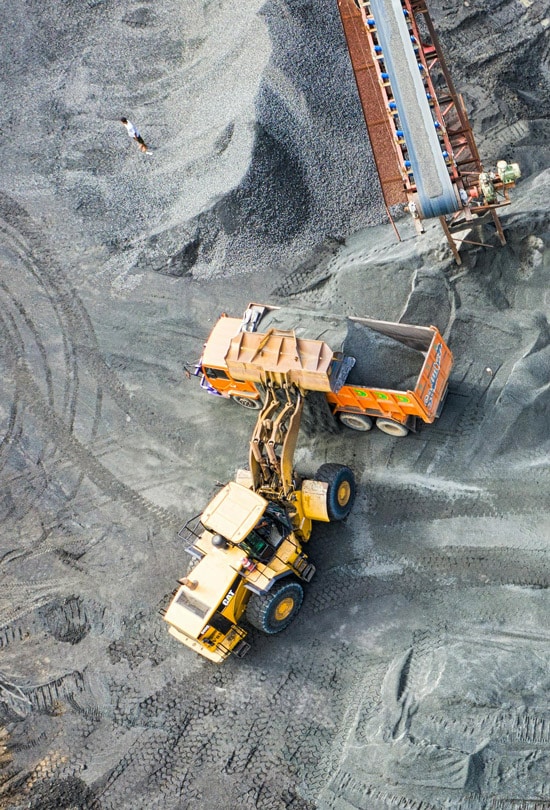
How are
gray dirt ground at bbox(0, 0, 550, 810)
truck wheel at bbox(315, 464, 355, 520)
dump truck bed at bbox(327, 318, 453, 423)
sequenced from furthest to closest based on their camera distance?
dump truck bed at bbox(327, 318, 453, 423) < truck wheel at bbox(315, 464, 355, 520) < gray dirt ground at bbox(0, 0, 550, 810)

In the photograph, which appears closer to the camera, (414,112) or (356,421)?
(356,421)

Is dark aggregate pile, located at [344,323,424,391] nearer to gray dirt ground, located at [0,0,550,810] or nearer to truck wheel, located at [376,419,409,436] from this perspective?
truck wheel, located at [376,419,409,436]

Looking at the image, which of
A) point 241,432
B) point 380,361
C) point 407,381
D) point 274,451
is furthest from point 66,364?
point 407,381

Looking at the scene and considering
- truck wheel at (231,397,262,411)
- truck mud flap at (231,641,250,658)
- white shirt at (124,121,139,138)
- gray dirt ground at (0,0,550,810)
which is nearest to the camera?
gray dirt ground at (0,0,550,810)

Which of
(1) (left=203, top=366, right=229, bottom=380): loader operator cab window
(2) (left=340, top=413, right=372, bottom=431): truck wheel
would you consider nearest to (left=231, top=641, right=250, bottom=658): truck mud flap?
(2) (left=340, top=413, right=372, bottom=431): truck wheel

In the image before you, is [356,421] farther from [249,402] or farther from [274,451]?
[274,451]

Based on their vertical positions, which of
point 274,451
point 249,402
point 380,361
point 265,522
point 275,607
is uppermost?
point 274,451
